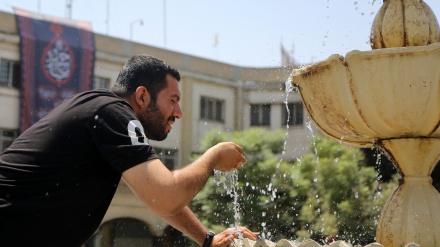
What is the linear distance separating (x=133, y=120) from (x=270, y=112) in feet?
109

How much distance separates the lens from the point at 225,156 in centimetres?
322

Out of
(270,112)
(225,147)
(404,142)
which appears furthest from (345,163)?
(225,147)

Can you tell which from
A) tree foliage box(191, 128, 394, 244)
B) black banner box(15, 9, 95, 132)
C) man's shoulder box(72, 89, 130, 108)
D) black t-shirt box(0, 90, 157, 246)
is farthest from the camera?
black banner box(15, 9, 95, 132)

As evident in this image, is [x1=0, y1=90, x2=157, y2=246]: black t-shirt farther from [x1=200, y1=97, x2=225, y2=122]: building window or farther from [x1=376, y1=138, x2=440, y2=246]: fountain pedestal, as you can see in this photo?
[x1=200, y1=97, x2=225, y2=122]: building window

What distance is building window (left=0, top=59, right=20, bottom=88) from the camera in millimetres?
27578

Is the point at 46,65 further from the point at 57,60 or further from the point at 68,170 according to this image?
the point at 68,170

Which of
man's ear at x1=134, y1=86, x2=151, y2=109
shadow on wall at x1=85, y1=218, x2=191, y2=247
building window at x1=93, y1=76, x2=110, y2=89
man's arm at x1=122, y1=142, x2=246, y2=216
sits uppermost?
building window at x1=93, y1=76, x2=110, y2=89

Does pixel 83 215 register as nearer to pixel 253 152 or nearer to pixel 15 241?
pixel 15 241

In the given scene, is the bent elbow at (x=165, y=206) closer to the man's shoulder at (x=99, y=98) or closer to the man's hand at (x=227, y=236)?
the man's shoulder at (x=99, y=98)

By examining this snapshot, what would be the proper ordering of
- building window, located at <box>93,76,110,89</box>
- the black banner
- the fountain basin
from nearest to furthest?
the fountain basin, the black banner, building window, located at <box>93,76,110,89</box>

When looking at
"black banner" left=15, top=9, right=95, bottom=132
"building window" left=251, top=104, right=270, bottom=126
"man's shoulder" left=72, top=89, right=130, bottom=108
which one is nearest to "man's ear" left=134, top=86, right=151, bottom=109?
"man's shoulder" left=72, top=89, right=130, bottom=108

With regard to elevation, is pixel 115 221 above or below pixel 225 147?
below

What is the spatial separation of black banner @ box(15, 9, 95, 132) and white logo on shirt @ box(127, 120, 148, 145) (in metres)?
24.6

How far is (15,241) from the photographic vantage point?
2.85 metres
